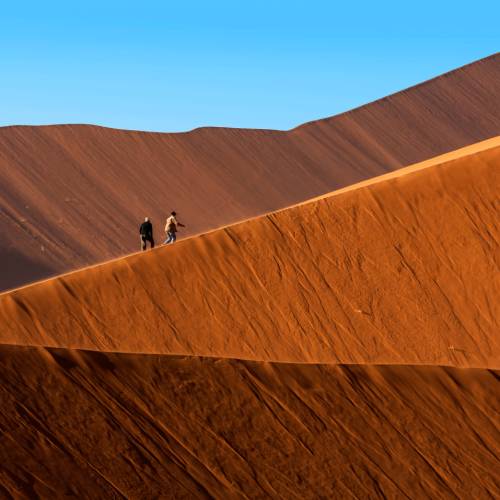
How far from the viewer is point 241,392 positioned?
15.9 m

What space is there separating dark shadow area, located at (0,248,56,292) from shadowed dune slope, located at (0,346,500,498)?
1168 inches

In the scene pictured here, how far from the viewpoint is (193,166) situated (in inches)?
2702

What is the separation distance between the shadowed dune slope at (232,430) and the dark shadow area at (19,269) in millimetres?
29666

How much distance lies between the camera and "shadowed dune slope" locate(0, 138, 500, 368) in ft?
58.1

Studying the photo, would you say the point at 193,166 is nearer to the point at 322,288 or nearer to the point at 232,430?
the point at 322,288

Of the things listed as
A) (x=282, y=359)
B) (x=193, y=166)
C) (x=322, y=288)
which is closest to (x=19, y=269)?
(x=193, y=166)

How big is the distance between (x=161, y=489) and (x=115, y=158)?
5154cm

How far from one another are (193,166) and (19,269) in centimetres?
2329

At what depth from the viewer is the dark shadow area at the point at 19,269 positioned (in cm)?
4538

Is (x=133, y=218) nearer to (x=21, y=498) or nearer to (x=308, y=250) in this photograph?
(x=308, y=250)

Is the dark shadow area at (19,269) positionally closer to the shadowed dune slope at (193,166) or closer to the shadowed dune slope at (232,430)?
the shadowed dune slope at (193,166)

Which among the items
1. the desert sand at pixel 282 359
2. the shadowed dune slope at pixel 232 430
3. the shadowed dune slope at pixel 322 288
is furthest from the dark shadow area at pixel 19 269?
the shadowed dune slope at pixel 232 430

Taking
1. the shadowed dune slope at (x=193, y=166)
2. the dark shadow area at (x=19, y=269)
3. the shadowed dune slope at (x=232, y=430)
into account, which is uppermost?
the shadowed dune slope at (x=193, y=166)

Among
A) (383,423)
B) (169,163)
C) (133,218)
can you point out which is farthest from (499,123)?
(383,423)
